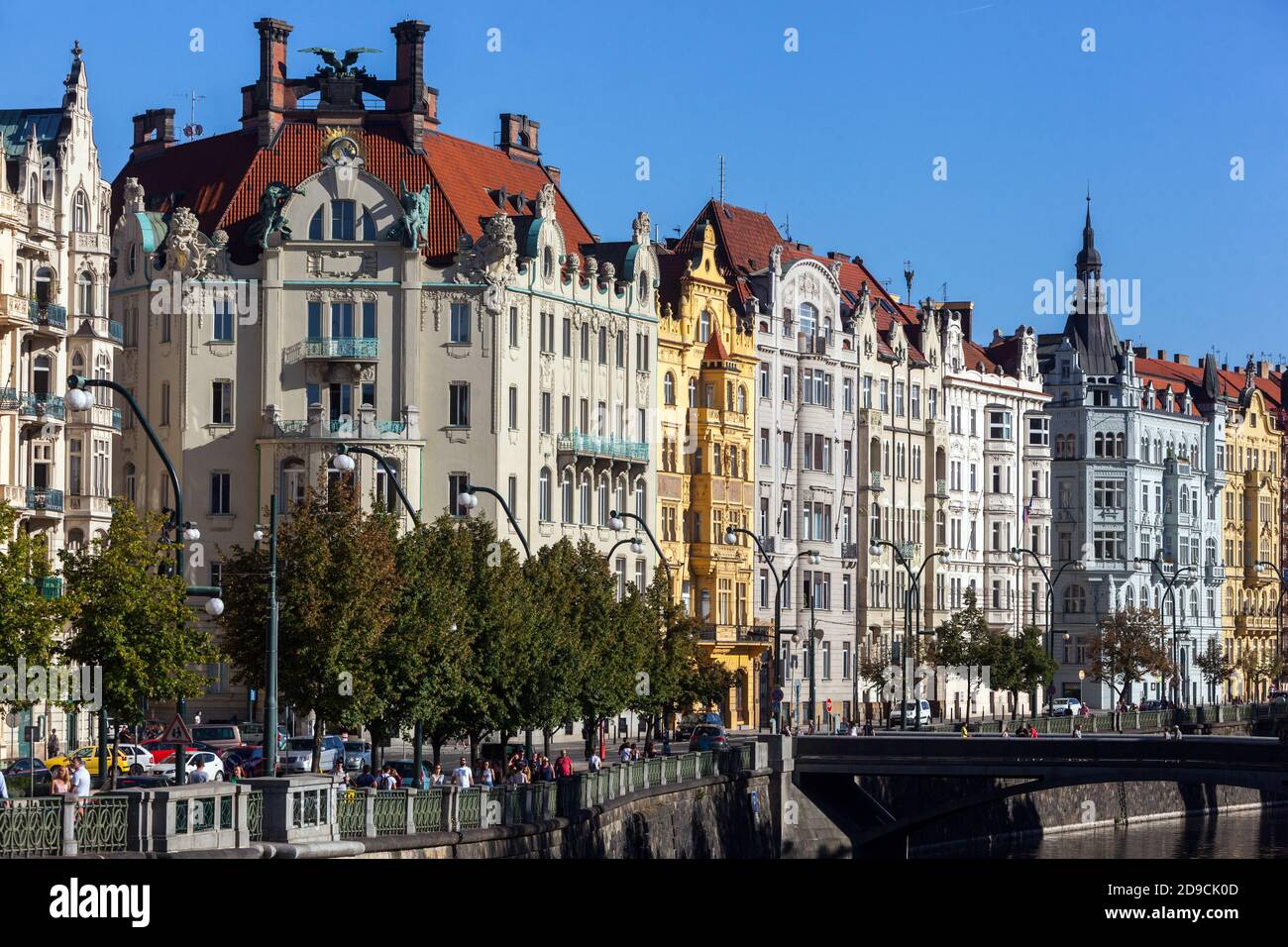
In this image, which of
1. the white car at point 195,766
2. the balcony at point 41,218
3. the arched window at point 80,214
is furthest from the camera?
the arched window at point 80,214

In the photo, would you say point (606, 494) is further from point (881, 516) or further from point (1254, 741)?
point (1254, 741)

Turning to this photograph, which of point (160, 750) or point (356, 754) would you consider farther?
point (356, 754)

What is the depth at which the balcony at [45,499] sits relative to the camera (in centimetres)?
8300

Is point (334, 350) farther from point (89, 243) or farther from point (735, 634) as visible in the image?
point (735, 634)

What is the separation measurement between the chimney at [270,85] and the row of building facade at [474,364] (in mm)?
151

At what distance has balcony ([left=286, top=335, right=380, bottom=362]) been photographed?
106 metres

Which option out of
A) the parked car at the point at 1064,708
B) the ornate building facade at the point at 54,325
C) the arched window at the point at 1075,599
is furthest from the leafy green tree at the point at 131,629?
the arched window at the point at 1075,599

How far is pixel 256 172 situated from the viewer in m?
109

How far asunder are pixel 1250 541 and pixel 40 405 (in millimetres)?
118578

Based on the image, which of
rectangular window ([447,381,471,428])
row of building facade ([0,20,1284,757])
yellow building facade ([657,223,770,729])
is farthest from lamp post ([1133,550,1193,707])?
rectangular window ([447,381,471,428])

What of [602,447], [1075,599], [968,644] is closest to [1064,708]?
[968,644]

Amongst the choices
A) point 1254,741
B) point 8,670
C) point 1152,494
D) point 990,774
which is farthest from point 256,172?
point 1152,494

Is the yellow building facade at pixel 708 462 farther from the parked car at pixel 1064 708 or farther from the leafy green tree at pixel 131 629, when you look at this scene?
the leafy green tree at pixel 131 629

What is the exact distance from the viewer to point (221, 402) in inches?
4210
